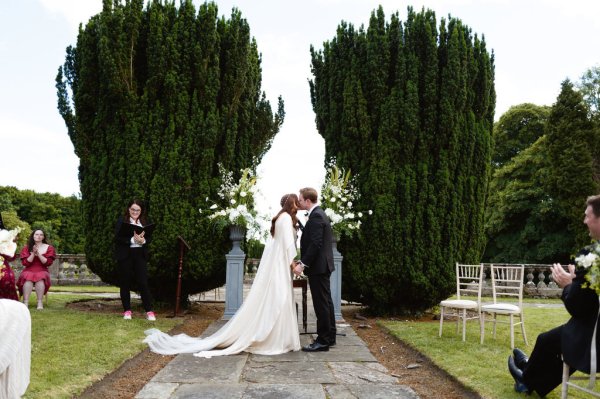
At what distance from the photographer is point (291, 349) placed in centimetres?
625

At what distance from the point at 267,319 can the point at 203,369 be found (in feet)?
4.25

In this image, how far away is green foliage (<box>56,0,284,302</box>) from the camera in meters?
9.10

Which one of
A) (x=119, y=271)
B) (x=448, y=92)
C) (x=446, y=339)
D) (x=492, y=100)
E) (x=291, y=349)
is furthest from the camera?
(x=492, y=100)

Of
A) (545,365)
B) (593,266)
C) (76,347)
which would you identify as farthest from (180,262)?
(593,266)

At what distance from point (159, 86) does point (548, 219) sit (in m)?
21.4

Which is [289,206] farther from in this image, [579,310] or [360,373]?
[579,310]

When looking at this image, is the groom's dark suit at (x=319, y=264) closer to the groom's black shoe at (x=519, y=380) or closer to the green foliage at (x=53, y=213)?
the groom's black shoe at (x=519, y=380)

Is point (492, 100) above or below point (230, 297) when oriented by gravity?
above

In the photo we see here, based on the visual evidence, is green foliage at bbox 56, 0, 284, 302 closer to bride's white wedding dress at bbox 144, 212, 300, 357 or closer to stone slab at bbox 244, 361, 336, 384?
bride's white wedding dress at bbox 144, 212, 300, 357

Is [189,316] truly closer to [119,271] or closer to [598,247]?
[119,271]

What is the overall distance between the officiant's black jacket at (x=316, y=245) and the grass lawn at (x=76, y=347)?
89.1 inches

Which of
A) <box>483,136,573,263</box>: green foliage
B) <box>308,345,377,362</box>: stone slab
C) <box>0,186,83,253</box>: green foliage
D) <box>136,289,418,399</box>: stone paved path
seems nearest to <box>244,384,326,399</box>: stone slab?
<box>136,289,418,399</box>: stone paved path

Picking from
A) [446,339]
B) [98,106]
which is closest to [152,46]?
[98,106]

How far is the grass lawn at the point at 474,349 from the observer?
457 centimetres
